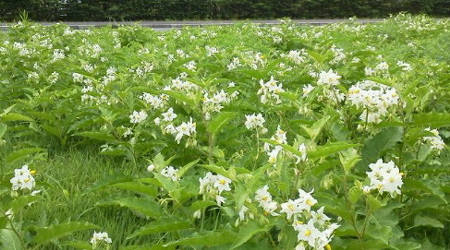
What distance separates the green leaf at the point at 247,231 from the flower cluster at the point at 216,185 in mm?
218

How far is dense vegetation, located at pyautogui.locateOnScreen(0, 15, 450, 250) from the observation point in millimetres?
1910

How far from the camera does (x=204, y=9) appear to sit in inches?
906

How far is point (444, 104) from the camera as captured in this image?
4324 millimetres

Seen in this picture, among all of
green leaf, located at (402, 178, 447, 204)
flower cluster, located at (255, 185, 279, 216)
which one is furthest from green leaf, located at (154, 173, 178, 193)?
green leaf, located at (402, 178, 447, 204)

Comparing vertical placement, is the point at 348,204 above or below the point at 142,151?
above

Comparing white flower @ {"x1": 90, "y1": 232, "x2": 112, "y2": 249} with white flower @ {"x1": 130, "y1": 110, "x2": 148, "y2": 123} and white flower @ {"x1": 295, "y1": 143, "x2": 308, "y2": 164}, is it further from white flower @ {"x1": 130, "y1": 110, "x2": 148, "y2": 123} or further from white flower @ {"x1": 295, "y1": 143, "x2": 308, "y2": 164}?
white flower @ {"x1": 130, "y1": 110, "x2": 148, "y2": 123}

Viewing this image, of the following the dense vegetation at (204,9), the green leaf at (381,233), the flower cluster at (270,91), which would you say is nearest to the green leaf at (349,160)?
the green leaf at (381,233)

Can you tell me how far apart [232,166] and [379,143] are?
905mm

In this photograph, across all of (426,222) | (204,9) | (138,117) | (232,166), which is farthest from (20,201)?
(204,9)

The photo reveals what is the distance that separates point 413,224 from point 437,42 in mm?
6277

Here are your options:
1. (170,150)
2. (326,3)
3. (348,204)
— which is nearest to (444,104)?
(170,150)

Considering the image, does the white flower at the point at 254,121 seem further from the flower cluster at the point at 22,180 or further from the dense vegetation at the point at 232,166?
the flower cluster at the point at 22,180

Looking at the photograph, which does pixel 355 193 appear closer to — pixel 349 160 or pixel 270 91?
pixel 349 160

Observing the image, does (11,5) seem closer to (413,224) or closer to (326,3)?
(326,3)
